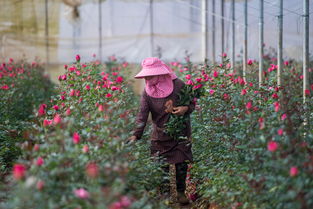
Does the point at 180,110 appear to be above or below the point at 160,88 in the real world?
below

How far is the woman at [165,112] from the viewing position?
4.20m

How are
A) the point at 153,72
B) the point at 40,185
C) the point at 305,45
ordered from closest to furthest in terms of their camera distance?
the point at 40,185
the point at 153,72
the point at 305,45

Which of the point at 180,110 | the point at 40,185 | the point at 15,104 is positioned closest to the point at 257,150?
the point at 40,185

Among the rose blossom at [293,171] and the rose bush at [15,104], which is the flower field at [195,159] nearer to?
the rose blossom at [293,171]

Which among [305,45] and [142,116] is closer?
[142,116]

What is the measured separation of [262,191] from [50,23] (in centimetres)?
1381

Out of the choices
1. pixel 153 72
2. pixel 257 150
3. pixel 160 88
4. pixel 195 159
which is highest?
pixel 153 72

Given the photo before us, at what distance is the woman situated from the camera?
165 inches

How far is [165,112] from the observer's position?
14.1 ft

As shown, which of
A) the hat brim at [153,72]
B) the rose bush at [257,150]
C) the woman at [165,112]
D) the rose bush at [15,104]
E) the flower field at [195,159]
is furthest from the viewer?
the rose bush at [15,104]

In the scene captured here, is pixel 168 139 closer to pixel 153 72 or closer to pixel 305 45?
pixel 153 72

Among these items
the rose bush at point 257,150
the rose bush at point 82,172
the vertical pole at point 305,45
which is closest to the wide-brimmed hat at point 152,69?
the rose bush at point 257,150

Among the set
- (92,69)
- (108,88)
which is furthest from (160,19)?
(108,88)

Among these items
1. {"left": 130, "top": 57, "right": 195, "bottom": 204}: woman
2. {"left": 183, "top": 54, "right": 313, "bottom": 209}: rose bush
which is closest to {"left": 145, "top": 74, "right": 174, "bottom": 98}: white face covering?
{"left": 130, "top": 57, "right": 195, "bottom": 204}: woman
